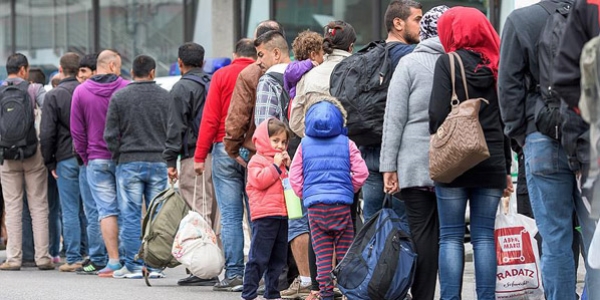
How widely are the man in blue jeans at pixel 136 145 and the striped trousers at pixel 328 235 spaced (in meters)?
3.55

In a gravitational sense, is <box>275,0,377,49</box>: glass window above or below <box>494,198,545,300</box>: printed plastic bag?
above

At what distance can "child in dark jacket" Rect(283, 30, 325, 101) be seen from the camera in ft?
30.6

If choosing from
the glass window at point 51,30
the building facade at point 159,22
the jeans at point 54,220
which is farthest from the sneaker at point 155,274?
the glass window at point 51,30

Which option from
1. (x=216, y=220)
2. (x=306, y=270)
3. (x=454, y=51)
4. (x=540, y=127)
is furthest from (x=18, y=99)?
(x=540, y=127)

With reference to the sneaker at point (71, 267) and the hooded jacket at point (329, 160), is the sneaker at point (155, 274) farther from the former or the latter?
the hooded jacket at point (329, 160)

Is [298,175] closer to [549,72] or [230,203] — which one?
[230,203]

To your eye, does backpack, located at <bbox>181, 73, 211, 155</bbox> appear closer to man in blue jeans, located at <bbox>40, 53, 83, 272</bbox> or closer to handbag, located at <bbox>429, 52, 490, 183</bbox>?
man in blue jeans, located at <bbox>40, 53, 83, 272</bbox>

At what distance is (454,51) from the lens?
741cm

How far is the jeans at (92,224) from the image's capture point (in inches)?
490

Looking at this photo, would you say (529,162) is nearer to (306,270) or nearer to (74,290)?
(306,270)

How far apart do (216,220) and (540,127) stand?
5.51 m

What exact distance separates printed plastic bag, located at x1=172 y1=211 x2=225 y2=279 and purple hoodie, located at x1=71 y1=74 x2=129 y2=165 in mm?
2113

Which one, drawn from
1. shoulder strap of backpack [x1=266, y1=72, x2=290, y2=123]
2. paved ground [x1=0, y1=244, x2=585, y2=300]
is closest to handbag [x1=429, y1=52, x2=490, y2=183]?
paved ground [x1=0, y1=244, x2=585, y2=300]

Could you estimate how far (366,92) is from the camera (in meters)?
8.49
